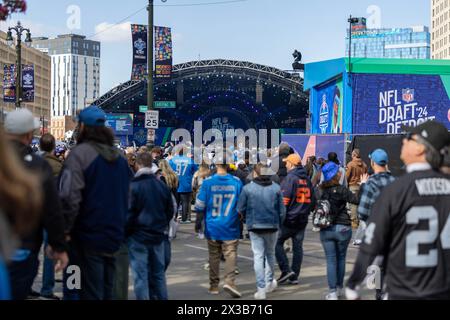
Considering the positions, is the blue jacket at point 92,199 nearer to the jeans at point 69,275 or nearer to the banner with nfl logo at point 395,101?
the jeans at point 69,275

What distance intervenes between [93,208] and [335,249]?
4247mm

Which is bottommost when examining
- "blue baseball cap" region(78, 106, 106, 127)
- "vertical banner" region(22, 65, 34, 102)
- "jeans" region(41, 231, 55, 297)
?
"jeans" region(41, 231, 55, 297)

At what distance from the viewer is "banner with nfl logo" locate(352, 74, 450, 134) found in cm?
3017

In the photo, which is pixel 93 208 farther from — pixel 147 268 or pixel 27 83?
pixel 27 83

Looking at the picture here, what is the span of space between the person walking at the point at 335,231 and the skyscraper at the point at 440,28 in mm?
156050

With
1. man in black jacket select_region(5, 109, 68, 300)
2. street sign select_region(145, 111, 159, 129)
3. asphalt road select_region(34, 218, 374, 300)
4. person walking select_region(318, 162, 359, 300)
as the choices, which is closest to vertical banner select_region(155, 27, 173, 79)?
street sign select_region(145, 111, 159, 129)

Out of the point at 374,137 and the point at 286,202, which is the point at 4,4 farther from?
the point at 374,137

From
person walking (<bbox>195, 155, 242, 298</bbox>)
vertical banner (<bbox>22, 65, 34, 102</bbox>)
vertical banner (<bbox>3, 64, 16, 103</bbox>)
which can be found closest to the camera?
person walking (<bbox>195, 155, 242, 298</bbox>)

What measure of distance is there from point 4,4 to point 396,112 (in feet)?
78.1

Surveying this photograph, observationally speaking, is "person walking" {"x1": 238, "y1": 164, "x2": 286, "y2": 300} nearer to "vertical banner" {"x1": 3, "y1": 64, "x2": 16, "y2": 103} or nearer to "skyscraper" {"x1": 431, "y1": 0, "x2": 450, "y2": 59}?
"vertical banner" {"x1": 3, "y1": 64, "x2": 16, "y2": 103}

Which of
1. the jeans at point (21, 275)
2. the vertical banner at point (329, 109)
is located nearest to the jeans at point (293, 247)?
the jeans at point (21, 275)

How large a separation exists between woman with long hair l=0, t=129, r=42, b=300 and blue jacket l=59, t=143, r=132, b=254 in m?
3.56

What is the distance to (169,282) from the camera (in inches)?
395
